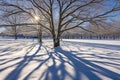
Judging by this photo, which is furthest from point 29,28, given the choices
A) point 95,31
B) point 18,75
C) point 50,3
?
point 18,75

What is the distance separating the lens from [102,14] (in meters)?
20.5

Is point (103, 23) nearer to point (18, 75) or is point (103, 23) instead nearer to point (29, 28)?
point (29, 28)

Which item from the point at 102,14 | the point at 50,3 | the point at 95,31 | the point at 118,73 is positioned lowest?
the point at 118,73

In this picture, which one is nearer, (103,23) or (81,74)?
(81,74)

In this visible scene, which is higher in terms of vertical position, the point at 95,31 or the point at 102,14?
the point at 102,14

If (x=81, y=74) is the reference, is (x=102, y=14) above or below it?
above

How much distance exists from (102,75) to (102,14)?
1444 centimetres

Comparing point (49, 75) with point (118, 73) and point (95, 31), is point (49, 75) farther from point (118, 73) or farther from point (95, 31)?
point (95, 31)

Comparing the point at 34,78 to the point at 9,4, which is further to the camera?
the point at 9,4

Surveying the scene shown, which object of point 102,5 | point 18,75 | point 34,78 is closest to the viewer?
point 34,78

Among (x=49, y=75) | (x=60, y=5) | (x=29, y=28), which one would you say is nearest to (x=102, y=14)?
(x=60, y=5)

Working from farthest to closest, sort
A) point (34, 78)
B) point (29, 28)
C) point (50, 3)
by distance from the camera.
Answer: point (29, 28) < point (50, 3) < point (34, 78)

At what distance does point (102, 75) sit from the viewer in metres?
6.84

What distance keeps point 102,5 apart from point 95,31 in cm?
309
